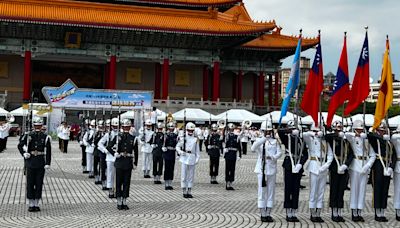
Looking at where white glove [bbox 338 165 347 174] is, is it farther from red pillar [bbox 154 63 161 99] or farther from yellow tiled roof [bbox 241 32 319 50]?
yellow tiled roof [bbox 241 32 319 50]

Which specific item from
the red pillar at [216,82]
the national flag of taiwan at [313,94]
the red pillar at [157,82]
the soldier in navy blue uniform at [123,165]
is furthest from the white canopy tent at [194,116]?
the national flag of taiwan at [313,94]

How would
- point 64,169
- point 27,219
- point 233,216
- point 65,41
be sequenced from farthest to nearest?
1. point 65,41
2. point 64,169
3. point 233,216
4. point 27,219

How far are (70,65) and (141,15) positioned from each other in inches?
318

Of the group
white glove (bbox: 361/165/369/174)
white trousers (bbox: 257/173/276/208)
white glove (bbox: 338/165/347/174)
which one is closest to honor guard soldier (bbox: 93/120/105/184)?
white trousers (bbox: 257/173/276/208)

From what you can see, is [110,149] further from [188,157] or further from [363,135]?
[363,135]

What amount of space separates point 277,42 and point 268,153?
123 feet

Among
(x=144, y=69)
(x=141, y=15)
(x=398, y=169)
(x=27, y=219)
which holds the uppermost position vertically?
(x=141, y=15)

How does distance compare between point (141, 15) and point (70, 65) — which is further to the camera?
point (70, 65)

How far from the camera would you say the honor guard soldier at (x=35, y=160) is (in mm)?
9945

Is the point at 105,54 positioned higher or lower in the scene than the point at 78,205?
higher

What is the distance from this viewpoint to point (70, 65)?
44500mm

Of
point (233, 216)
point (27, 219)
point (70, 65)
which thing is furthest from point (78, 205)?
point (70, 65)

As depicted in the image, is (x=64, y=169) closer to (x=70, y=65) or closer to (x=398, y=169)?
(x=398, y=169)

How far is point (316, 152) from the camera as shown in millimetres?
9570
